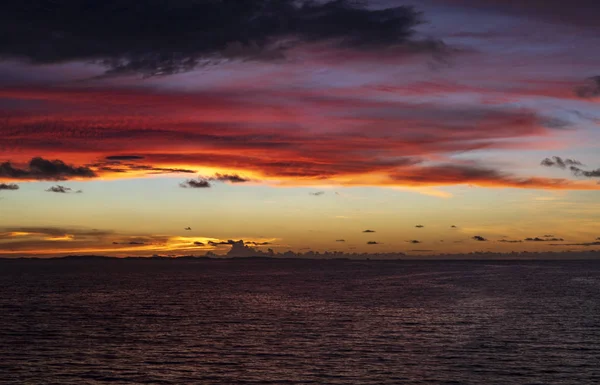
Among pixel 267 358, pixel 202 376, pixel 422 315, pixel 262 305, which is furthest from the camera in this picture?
pixel 262 305

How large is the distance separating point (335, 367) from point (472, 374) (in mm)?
13232

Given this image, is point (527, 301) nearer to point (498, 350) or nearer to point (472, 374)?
point (498, 350)

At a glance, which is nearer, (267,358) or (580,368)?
(580,368)


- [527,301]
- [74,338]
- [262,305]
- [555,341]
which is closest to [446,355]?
[555,341]

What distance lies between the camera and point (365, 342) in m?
79.7

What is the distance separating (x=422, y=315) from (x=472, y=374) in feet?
157

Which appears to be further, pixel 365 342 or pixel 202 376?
pixel 365 342

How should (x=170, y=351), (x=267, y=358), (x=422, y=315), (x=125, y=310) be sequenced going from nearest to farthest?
(x=267, y=358) → (x=170, y=351) → (x=422, y=315) → (x=125, y=310)

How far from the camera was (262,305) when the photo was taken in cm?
13175

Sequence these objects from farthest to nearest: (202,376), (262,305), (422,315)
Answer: (262,305)
(422,315)
(202,376)

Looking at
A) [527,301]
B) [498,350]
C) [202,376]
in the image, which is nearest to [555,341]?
[498,350]

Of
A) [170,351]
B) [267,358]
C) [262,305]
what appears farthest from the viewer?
[262,305]

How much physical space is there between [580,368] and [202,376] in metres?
37.1

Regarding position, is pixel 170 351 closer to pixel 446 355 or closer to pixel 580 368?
pixel 446 355
